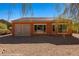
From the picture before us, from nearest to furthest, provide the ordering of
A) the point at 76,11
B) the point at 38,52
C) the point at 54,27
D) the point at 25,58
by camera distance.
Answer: the point at 76,11, the point at 25,58, the point at 38,52, the point at 54,27

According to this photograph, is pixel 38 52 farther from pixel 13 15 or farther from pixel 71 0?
pixel 71 0

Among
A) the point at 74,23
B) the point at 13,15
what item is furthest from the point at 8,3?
the point at 74,23

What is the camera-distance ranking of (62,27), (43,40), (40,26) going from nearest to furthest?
1. (62,27)
2. (43,40)
3. (40,26)

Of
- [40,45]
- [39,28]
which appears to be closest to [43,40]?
[40,45]

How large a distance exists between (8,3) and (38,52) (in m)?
3.19

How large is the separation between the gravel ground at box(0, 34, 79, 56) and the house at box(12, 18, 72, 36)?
0.38 metres

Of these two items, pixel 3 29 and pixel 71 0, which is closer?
pixel 71 0

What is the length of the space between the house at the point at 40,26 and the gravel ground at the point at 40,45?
383 mm

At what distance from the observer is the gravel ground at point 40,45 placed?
18.4 meters

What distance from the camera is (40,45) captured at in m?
19.2

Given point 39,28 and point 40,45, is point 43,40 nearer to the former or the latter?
point 40,45

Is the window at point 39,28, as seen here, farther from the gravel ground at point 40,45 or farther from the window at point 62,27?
the window at point 62,27

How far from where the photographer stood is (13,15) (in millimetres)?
18938

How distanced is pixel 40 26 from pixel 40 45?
4.06 feet
